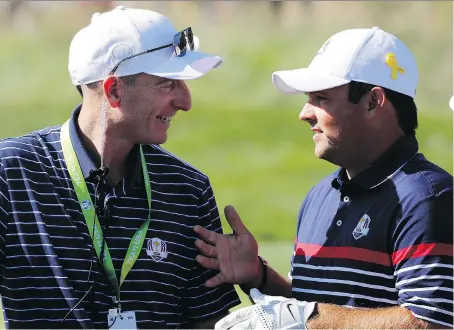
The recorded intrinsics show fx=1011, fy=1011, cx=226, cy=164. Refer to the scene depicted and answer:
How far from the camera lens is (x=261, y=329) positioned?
367 centimetres

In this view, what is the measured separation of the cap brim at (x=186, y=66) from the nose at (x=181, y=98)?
0.08 metres

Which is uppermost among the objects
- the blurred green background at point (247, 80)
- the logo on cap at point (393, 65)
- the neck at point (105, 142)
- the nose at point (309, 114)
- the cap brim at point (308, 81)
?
the logo on cap at point (393, 65)

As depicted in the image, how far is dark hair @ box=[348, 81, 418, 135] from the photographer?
12.9ft

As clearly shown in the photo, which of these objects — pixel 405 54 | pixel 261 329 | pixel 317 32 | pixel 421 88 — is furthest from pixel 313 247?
pixel 317 32

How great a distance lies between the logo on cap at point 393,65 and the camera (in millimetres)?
3930

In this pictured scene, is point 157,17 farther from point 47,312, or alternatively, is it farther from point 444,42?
point 444,42

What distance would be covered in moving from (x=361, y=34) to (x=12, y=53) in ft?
53.8

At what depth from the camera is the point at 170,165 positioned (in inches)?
164

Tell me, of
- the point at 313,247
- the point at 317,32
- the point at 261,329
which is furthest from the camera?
the point at 317,32

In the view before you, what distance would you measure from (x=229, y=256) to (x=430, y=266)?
908 millimetres

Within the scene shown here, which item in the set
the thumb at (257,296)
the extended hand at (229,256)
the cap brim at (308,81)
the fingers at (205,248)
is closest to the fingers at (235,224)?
Result: the extended hand at (229,256)

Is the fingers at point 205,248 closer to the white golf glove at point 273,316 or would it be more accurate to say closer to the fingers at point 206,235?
the fingers at point 206,235

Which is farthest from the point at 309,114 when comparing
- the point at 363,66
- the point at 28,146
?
the point at 28,146

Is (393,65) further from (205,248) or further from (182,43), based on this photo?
(205,248)
